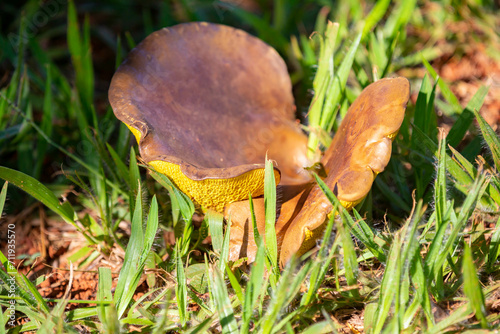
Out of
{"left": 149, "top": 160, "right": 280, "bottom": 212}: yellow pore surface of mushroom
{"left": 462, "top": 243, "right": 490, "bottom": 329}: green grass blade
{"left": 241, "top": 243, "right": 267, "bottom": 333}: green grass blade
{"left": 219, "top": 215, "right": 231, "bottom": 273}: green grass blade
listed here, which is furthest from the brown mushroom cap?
{"left": 462, "top": 243, "right": 490, "bottom": 329}: green grass blade

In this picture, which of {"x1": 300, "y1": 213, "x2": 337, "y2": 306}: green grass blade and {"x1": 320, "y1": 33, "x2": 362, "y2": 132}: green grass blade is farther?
{"x1": 320, "y1": 33, "x2": 362, "y2": 132}: green grass blade

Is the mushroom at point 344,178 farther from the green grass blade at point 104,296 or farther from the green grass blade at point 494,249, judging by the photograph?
the green grass blade at point 494,249

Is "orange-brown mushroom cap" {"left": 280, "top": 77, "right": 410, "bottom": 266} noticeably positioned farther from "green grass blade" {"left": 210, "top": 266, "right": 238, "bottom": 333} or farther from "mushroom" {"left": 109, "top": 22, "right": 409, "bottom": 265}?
"green grass blade" {"left": 210, "top": 266, "right": 238, "bottom": 333}

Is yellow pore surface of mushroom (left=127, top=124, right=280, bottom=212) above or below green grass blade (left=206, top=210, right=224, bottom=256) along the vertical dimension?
above

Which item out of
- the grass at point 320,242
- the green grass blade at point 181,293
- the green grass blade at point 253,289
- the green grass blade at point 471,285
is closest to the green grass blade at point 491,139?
the grass at point 320,242

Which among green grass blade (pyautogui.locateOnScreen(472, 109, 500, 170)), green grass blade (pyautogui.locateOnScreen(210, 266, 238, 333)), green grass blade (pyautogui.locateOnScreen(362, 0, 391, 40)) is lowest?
green grass blade (pyautogui.locateOnScreen(210, 266, 238, 333))

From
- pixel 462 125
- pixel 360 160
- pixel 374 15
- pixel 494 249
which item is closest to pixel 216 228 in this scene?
pixel 360 160

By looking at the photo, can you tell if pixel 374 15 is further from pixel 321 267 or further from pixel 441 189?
pixel 321 267

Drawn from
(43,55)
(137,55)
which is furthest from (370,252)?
(43,55)
